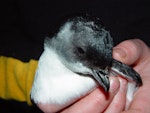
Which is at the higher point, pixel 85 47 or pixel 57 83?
pixel 85 47

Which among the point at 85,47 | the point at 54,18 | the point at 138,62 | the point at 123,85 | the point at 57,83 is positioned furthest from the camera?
the point at 54,18

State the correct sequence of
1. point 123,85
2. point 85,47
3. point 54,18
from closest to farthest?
point 85,47
point 123,85
point 54,18

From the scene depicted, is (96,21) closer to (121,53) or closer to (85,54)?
(85,54)

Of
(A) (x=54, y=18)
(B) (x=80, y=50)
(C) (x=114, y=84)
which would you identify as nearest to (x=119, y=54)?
(C) (x=114, y=84)

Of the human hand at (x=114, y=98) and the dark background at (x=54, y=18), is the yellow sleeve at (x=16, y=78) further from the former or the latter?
the human hand at (x=114, y=98)

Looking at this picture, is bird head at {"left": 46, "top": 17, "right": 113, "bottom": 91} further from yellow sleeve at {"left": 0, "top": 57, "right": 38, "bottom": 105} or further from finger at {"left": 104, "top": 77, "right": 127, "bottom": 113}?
yellow sleeve at {"left": 0, "top": 57, "right": 38, "bottom": 105}

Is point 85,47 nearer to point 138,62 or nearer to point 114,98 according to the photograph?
point 114,98

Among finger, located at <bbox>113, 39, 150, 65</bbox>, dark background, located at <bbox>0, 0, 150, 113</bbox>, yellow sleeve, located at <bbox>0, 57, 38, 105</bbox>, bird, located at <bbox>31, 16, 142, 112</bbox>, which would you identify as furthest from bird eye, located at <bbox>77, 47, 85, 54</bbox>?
dark background, located at <bbox>0, 0, 150, 113</bbox>

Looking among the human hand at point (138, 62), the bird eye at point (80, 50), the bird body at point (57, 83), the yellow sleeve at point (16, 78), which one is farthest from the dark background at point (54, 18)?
the bird eye at point (80, 50)
